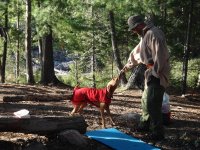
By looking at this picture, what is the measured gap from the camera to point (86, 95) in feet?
27.8

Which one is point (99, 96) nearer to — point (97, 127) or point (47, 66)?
point (97, 127)

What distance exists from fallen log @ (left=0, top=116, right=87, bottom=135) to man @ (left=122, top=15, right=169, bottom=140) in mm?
1324

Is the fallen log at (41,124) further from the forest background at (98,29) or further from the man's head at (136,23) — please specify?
the forest background at (98,29)

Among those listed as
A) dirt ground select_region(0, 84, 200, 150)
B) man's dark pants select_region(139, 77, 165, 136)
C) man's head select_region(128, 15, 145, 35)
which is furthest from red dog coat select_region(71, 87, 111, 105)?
man's head select_region(128, 15, 145, 35)

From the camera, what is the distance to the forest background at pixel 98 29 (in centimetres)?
1866

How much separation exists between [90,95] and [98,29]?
71.2 feet

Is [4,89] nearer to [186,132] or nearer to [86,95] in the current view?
[86,95]

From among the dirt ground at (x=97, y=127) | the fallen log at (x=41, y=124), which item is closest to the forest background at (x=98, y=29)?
the dirt ground at (x=97, y=127)

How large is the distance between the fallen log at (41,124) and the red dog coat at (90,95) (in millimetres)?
1182

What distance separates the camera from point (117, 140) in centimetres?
750

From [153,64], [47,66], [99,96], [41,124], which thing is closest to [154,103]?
[153,64]

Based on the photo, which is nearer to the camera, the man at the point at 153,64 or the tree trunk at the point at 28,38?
the man at the point at 153,64

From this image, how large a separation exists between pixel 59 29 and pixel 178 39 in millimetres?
9767

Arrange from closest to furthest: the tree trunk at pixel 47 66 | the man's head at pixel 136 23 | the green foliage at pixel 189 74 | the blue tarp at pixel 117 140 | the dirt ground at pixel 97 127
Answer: the dirt ground at pixel 97 127 → the blue tarp at pixel 117 140 → the man's head at pixel 136 23 → the tree trunk at pixel 47 66 → the green foliage at pixel 189 74
